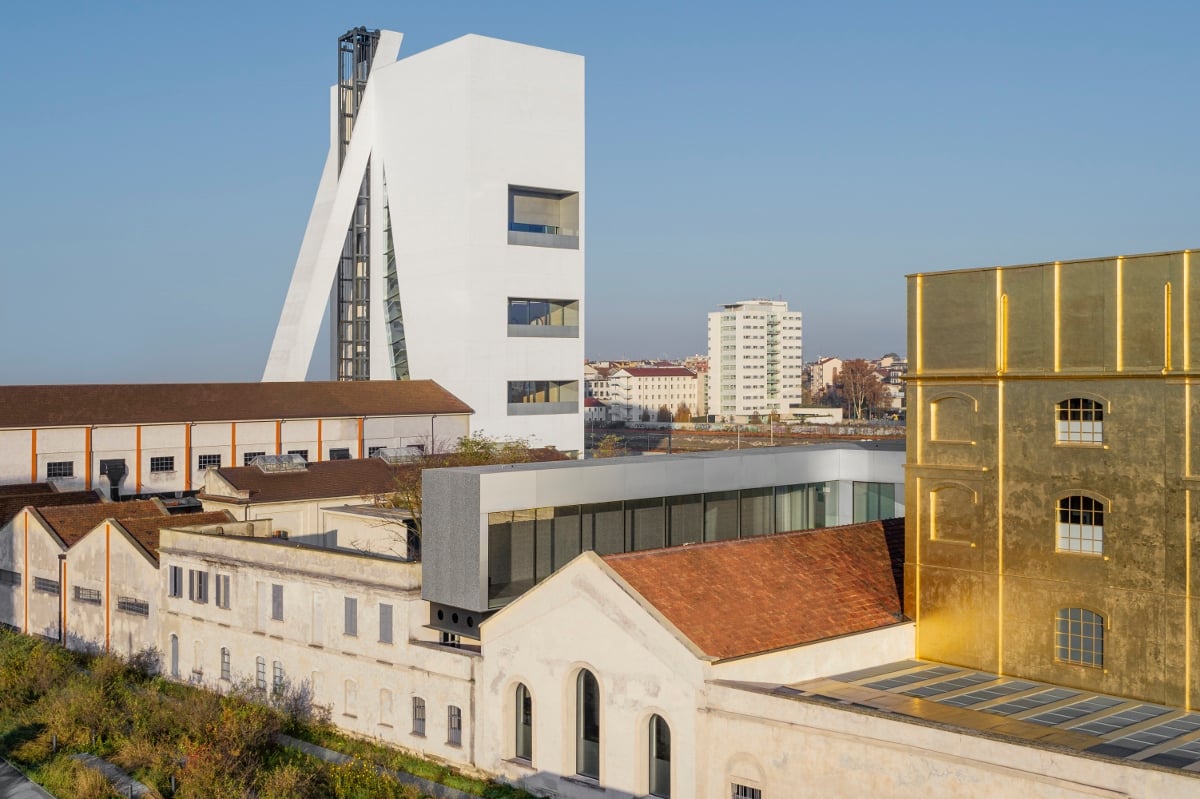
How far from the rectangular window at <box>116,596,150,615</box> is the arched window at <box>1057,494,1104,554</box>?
32663mm

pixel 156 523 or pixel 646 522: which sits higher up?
pixel 646 522

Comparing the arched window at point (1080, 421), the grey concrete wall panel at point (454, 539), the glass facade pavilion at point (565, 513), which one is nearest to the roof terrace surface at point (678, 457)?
the glass facade pavilion at point (565, 513)

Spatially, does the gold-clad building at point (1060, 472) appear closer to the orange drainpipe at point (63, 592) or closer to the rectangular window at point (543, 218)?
the orange drainpipe at point (63, 592)

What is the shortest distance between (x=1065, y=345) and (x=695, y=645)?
11046mm

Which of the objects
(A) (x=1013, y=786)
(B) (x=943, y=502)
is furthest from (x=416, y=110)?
(A) (x=1013, y=786)

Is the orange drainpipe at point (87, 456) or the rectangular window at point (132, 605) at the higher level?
the orange drainpipe at point (87, 456)

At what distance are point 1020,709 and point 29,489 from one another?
47.7 m

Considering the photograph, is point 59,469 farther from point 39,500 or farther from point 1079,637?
point 1079,637

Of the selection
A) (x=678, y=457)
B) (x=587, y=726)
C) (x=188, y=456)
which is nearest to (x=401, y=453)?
(x=188, y=456)

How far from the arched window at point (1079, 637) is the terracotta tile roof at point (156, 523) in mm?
30436

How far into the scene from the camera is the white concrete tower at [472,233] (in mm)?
71188

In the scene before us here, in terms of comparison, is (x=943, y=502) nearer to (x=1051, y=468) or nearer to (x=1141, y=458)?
(x=1051, y=468)

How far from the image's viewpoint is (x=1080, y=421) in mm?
26703

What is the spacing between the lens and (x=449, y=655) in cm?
3067
